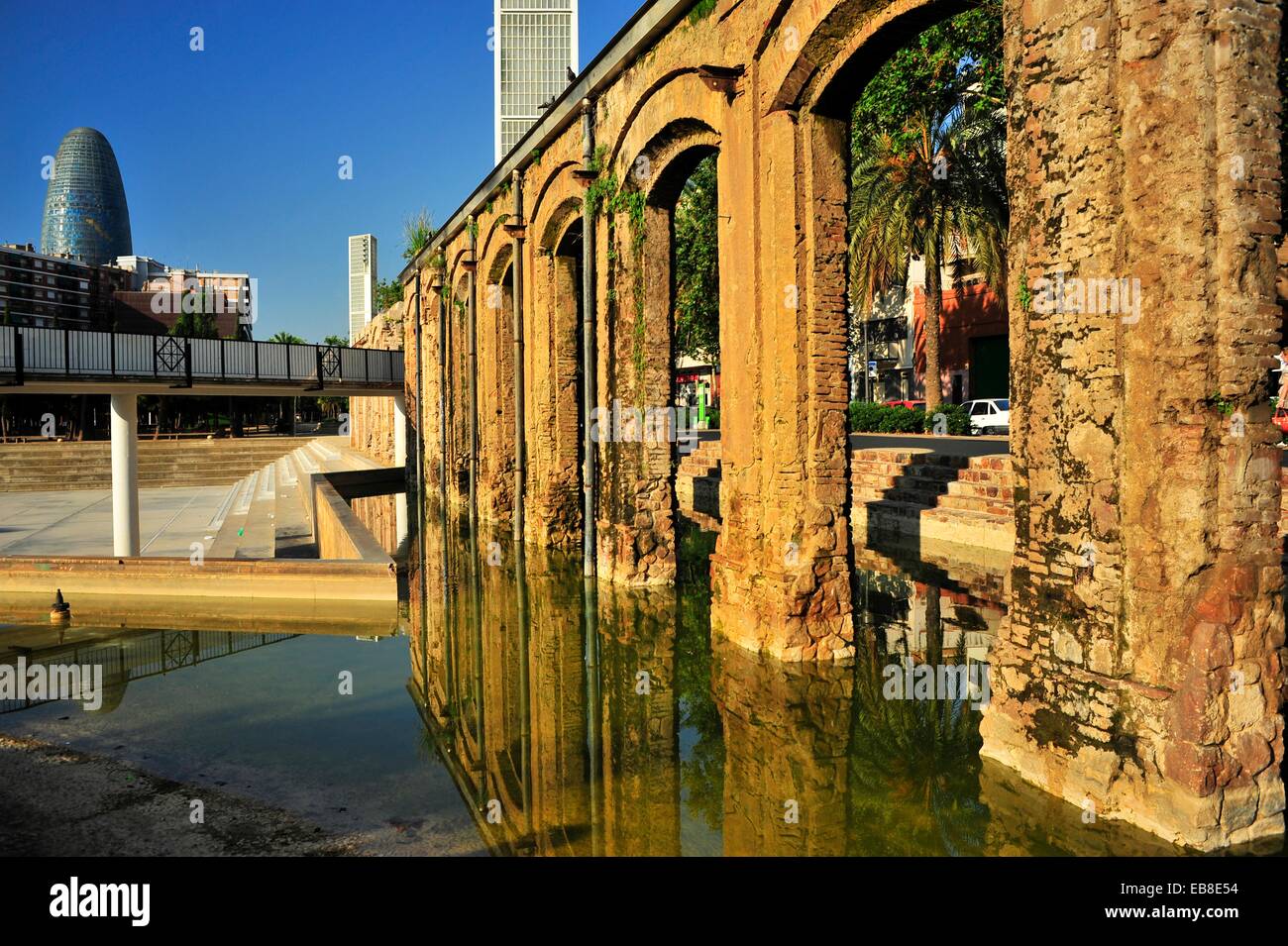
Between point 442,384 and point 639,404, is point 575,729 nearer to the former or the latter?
point 639,404

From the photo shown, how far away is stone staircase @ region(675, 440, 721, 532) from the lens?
18.6m

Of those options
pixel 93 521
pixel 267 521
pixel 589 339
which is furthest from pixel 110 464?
pixel 589 339

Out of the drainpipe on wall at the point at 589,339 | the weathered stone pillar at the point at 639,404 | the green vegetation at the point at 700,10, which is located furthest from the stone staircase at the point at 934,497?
the green vegetation at the point at 700,10

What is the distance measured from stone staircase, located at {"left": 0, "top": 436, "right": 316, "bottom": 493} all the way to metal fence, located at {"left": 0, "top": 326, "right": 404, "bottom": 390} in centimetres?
1229

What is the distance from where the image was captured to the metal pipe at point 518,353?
13539 millimetres

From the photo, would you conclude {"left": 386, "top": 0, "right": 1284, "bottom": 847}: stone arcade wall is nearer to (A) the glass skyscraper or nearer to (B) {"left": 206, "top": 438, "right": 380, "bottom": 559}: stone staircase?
(B) {"left": 206, "top": 438, "right": 380, "bottom": 559}: stone staircase

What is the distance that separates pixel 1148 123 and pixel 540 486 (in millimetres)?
10180

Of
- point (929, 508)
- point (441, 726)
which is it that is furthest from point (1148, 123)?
point (929, 508)

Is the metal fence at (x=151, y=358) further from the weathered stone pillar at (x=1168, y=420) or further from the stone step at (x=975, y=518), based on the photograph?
the weathered stone pillar at (x=1168, y=420)

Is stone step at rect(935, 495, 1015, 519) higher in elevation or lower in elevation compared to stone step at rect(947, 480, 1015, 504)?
lower

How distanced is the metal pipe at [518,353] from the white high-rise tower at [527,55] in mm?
61067

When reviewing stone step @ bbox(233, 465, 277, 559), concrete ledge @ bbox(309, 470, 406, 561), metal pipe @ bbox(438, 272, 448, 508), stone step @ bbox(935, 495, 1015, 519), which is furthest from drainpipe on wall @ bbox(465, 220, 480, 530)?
stone step @ bbox(935, 495, 1015, 519)

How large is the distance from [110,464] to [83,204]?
5375 inches

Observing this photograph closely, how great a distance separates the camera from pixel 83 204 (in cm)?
13625
